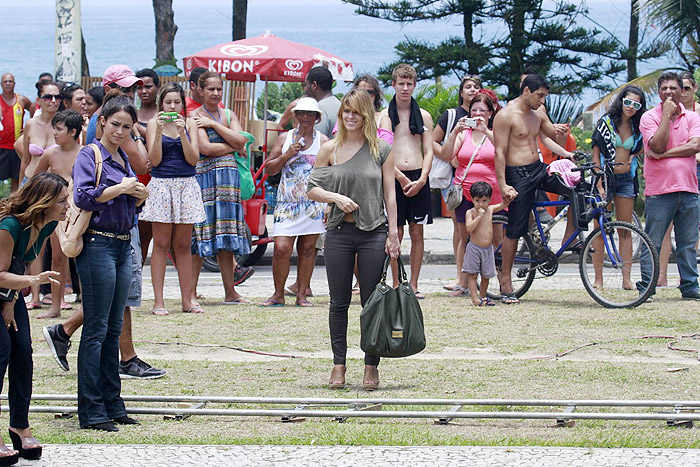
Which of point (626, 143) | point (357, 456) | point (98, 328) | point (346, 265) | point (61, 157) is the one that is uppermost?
point (626, 143)

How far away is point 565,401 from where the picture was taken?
6191 mm

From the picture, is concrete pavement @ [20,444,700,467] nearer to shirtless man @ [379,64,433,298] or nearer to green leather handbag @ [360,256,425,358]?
green leather handbag @ [360,256,425,358]

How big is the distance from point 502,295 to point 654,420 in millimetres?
4886

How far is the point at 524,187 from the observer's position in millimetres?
10711

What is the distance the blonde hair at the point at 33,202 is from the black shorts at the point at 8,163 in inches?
330

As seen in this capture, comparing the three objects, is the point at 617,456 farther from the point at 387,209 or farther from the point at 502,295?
the point at 502,295

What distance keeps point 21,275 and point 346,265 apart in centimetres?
236

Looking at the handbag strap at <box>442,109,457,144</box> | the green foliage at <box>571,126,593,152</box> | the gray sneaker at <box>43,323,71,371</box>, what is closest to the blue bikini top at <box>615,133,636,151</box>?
the handbag strap at <box>442,109,457,144</box>

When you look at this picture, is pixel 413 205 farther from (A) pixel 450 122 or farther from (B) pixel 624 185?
(B) pixel 624 185

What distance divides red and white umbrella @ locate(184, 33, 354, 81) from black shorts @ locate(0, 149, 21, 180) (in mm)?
2732

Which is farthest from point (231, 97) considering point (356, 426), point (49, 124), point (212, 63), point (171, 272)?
point (356, 426)

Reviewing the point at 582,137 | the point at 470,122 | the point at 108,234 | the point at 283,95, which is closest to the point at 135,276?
the point at 108,234

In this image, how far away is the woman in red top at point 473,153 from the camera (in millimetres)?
11055

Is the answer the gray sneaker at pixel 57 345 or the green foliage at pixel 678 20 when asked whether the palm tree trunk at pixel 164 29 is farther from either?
the gray sneaker at pixel 57 345
